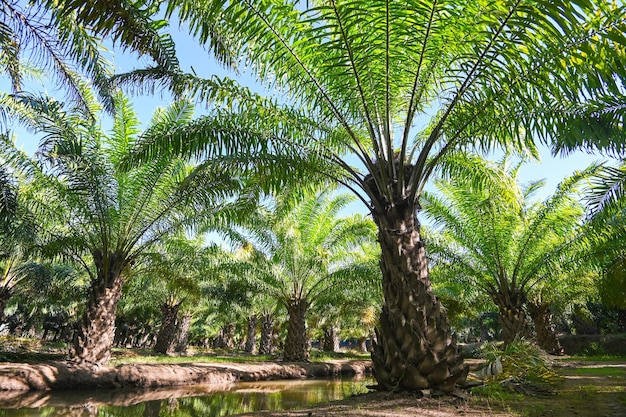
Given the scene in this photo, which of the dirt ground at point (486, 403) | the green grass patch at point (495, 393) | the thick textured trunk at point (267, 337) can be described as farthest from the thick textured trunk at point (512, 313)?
the thick textured trunk at point (267, 337)

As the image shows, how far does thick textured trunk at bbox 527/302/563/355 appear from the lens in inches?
663

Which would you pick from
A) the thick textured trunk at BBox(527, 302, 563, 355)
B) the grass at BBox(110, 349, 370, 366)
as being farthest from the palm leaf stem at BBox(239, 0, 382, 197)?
the thick textured trunk at BBox(527, 302, 563, 355)

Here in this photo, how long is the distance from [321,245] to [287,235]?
136 centimetres

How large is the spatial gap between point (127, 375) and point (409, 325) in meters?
6.72

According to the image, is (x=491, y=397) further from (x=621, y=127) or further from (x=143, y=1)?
(x=143, y=1)

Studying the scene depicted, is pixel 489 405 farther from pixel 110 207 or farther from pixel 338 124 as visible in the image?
pixel 110 207

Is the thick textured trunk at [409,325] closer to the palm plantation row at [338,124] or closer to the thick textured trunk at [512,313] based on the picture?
the palm plantation row at [338,124]

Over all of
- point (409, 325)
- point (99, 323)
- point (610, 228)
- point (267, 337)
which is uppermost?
point (610, 228)

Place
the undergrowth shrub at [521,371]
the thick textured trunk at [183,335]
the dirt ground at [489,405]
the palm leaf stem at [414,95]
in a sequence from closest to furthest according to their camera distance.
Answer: the dirt ground at [489,405] < the palm leaf stem at [414,95] < the undergrowth shrub at [521,371] < the thick textured trunk at [183,335]

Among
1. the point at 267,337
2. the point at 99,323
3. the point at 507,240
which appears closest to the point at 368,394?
the point at 99,323

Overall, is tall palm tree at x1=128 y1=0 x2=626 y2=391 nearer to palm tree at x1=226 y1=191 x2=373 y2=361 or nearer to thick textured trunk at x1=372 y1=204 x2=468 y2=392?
thick textured trunk at x1=372 y1=204 x2=468 y2=392

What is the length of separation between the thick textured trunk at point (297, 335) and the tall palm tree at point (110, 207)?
634 cm

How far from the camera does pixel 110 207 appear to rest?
9.64 meters

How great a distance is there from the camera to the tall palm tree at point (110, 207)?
29.9 ft
